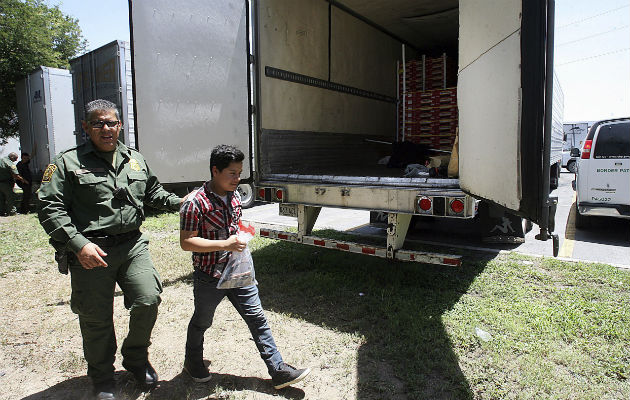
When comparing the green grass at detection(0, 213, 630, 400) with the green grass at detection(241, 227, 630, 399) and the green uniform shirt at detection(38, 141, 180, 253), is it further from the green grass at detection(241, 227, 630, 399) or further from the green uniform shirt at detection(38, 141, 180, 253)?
the green uniform shirt at detection(38, 141, 180, 253)

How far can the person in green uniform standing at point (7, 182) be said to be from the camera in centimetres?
979

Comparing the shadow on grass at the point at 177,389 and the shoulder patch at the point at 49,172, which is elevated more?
the shoulder patch at the point at 49,172

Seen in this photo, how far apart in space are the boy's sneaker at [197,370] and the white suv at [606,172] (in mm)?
6700

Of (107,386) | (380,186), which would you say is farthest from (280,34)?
(107,386)

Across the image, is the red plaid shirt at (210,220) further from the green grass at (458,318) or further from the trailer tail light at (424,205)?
the trailer tail light at (424,205)

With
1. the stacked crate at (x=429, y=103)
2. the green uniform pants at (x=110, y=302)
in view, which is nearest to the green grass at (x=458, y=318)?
the green uniform pants at (x=110, y=302)

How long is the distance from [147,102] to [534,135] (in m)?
3.34

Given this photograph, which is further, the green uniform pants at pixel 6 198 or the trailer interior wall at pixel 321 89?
the green uniform pants at pixel 6 198

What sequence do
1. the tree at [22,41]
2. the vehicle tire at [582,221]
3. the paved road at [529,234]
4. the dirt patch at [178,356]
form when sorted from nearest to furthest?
the dirt patch at [178,356] < the paved road at [529,234] < the vehicle tire at [582,221] < the tree at [22,41]

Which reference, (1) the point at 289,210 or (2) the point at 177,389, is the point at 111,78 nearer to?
(1) the point at 289,210

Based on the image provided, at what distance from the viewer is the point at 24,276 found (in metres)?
5.05

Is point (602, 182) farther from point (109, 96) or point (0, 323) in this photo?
point (109, 96)

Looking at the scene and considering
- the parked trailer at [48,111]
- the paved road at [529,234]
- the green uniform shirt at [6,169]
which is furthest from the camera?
the parked trailer at [48,111]

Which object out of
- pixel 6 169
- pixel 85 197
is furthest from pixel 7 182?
pixel 85 197
